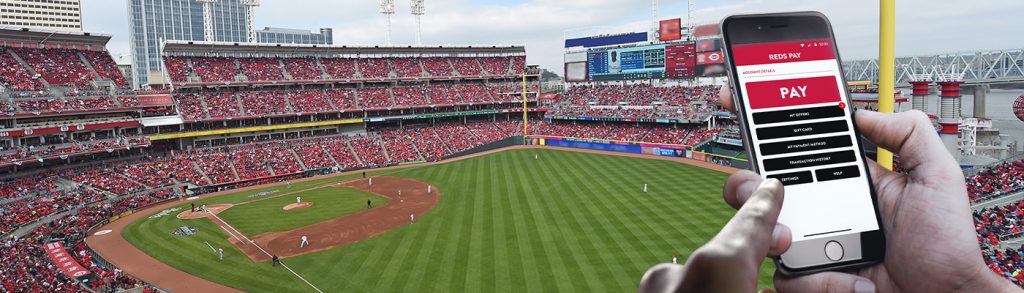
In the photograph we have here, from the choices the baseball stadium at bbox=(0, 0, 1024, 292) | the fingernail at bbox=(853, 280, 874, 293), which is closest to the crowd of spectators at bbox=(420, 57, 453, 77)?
the baseball stadium at bbox=(0, 0, 1024, 292)

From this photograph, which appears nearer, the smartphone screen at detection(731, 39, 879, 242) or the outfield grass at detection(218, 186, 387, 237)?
the smartphone screen at detection(731, 39, 879, 242)

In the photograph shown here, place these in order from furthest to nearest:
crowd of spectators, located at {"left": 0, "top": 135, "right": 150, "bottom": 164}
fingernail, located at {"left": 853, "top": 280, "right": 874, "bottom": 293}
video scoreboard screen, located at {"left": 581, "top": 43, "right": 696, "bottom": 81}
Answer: video scoreboard screen, located at {"left": 581, "top": 43, "right": 696, "bottom": 81}, crowd of spectators, located at {"left": 0, "top": 135, "right": 150, "bottom": 164}, fingernail, located at {"left": 853, "top": 280, "right": 874, "bottom": 293}

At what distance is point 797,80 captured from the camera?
459 cm

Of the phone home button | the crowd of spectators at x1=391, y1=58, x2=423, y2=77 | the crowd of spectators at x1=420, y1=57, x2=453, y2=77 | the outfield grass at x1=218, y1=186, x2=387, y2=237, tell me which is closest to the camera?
the phone home button

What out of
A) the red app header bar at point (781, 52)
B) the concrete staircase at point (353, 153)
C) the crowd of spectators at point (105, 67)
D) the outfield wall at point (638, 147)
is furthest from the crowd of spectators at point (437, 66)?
the red app header bar at point (781, 52)

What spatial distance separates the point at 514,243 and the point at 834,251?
970 inches

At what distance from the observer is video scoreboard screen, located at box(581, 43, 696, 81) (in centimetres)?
6838

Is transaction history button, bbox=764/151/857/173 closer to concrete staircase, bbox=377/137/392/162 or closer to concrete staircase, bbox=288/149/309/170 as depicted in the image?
concrete staircase, bbox=288/149/309/170

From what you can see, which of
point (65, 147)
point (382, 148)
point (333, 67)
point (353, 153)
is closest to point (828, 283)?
point (65, 147)

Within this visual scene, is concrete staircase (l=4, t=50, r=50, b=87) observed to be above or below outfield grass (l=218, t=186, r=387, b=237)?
above

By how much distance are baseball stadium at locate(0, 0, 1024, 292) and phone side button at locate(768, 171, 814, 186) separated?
18.2 meters

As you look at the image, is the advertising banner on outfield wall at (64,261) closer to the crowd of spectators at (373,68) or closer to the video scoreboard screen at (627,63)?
the crowd of spectators at (373,68)

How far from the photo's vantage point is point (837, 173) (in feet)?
13.9

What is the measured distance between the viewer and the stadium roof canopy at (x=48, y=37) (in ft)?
175
